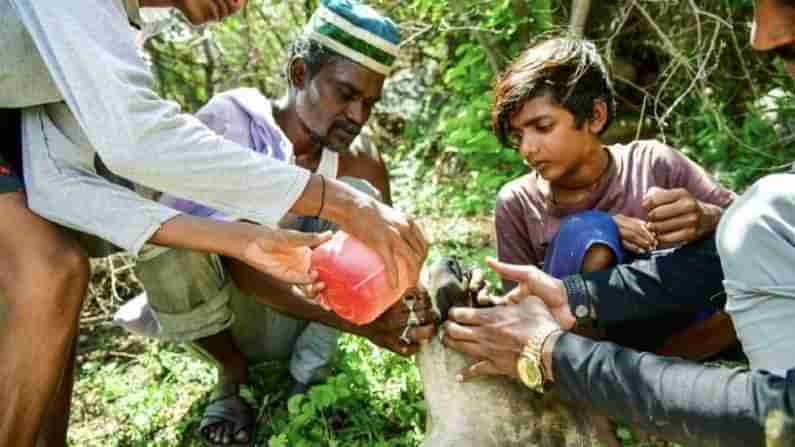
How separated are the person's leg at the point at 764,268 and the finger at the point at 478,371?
0.70 m

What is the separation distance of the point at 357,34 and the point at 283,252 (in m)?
1.19

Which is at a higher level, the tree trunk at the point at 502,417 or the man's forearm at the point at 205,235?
the man's forearm at the point at 205,235

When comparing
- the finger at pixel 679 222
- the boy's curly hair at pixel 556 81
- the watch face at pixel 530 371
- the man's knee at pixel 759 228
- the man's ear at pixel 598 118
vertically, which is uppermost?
the man's knee at pixel 759 228

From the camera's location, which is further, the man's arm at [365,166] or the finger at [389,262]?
the man's arm at [365,166]

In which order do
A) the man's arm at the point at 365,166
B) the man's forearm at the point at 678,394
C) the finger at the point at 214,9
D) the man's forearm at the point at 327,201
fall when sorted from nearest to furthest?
the man's forearm at the point at 678,394, the man's forearm at the point at 327,201, the finger at the point at 214,9, the man's arm at the point at 365,166

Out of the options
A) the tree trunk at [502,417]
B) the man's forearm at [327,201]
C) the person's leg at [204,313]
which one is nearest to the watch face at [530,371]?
the tree trunk at [502,417]

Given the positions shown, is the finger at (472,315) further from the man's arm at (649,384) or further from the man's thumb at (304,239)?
the man's thumb at (304,239)

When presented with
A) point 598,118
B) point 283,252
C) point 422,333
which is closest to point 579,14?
point 598,118

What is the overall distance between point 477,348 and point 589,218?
2.25 ft

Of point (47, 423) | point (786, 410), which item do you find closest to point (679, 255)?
point (786, 410)

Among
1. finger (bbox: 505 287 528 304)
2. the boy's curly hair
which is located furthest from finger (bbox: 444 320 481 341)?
the boy's curly hair

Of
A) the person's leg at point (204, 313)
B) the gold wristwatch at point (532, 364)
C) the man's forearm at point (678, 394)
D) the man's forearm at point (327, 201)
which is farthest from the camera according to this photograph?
the person's leg at point (204, 313)

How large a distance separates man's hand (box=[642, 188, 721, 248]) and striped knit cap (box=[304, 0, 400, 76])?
1196 mm

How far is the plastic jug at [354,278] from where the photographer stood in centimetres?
219
